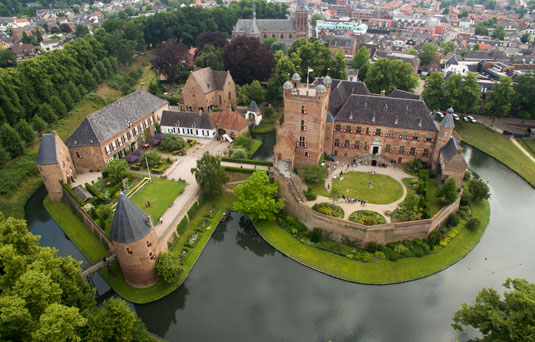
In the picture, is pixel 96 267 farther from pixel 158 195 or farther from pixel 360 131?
pixel 360 131

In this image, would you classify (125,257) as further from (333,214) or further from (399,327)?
(399,327)

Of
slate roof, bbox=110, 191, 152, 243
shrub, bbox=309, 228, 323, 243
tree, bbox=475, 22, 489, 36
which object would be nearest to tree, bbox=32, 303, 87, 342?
slate roof, bbox=110, 191, 152, 243

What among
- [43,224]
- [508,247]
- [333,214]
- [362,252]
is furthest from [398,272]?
[43,224]

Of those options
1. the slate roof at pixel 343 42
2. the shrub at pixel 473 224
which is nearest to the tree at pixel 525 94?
the shrub at pixel 473 224

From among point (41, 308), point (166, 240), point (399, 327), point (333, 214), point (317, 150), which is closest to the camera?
point (41, 308)

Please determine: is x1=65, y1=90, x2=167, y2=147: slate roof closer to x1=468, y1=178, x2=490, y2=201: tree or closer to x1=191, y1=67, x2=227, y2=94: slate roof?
x1=191, y1=67, x2=227, y2=94: slate roof

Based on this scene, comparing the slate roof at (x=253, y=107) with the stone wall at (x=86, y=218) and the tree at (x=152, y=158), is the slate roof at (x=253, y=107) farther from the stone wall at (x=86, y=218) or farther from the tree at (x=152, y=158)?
the stone wall at (x=86, y=218)
